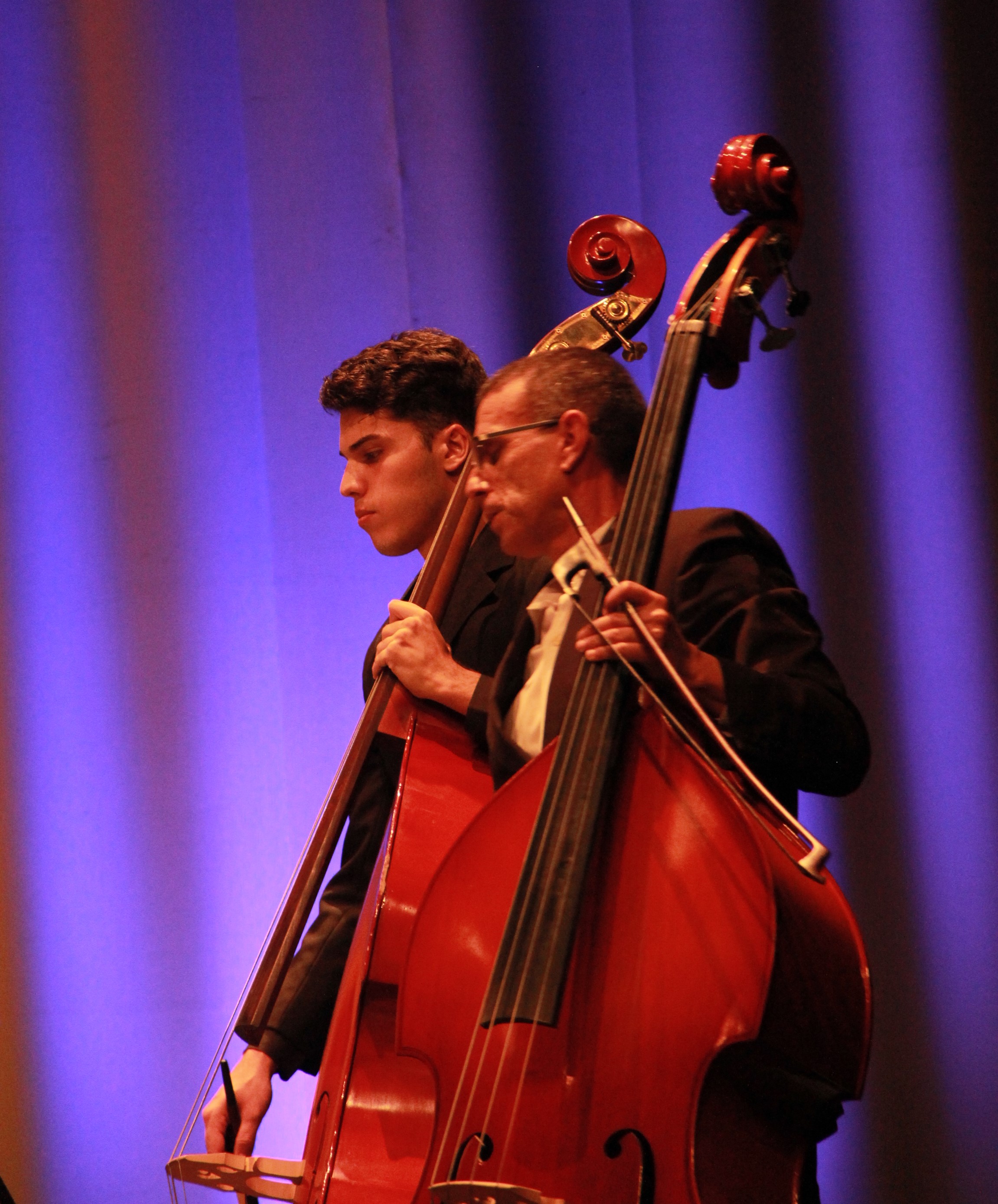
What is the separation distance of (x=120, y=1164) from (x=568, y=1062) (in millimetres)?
1700

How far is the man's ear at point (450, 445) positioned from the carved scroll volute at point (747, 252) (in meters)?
0.47

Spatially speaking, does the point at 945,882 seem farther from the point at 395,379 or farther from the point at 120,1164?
the point at 120,1164

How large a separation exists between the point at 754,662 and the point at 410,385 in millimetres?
A: 620

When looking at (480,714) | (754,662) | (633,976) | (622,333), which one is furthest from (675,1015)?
(622,333)

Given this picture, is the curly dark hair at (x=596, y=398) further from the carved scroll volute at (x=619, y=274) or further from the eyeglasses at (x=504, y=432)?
the carved scroll volute at (x=619, y=274)

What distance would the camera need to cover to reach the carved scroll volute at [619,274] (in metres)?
1.21

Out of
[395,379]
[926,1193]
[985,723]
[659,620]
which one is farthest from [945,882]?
[659,620]

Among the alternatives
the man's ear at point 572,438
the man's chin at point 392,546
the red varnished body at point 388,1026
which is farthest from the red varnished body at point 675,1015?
the man's chin at point 392,546

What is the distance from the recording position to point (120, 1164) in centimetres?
217

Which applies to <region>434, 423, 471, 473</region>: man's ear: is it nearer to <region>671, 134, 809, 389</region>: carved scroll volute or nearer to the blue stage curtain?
<region>671, 134, 809, 389</region>: carved scroll volute

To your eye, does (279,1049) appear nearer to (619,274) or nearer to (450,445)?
(450,445)

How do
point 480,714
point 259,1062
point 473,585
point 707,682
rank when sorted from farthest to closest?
point 473,585
point 259,1062
point 480,714
point 707,682

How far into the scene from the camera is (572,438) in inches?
39.4

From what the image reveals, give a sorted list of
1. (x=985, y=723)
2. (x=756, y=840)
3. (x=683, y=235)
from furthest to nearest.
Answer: (x=683, y=235), (x=985, y=723), (x=756, y=840)
